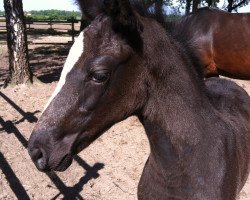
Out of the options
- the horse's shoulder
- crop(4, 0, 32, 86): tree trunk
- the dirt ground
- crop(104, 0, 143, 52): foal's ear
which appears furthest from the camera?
crop(4, 0, 32, 86): tree trunk

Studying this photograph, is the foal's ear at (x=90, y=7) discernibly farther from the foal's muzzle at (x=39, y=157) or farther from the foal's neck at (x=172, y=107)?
the foal's muzzle at (x=39, y=157)

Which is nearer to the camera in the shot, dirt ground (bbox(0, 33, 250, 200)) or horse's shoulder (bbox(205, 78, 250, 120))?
horse's shoulder (bbox(205, 78, 250, 120))

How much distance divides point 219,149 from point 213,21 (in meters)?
4.28

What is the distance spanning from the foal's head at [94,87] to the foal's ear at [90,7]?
12 centimetres

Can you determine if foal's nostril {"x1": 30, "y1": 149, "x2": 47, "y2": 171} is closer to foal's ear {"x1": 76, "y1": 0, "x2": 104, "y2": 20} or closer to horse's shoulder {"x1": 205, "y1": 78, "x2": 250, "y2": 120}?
foal's ear {"x1": 76, "y1": 0, "x2": 104, "y2": 20}

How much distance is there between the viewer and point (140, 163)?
486cm

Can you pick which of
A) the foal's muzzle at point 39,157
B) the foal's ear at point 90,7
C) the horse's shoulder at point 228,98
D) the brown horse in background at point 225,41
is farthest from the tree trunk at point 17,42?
the foal's muzzle at point 39,157

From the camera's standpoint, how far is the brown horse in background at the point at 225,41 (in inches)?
232

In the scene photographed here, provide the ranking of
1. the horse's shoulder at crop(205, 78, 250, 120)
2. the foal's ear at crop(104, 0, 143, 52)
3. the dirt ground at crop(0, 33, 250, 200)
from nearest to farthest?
the foal's ear at crop(104, 0, 143, 52)
the horse's shoulder at crop(205, 78, 250, 120)
the dirt ground at crop(0, 33, 250, 200)

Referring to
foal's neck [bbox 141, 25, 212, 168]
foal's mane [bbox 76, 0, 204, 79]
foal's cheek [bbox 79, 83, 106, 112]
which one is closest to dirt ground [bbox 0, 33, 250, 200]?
foal's neck [bbox 141, 25, 212, 168]

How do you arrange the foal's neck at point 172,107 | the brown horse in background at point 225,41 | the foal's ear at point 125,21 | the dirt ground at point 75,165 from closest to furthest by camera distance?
the foal's ear at point 125,21, the foal's neck at point 172,107, the dirt ground at point 75,165, the brown horse in background at point 225,41

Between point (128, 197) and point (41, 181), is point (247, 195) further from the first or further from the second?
point (41, 181)

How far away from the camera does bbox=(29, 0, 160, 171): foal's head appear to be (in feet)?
6.22

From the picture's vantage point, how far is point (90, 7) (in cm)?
223
